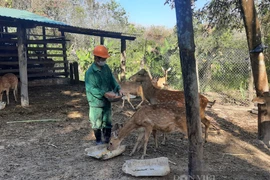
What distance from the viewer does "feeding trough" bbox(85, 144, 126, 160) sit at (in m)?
4.89

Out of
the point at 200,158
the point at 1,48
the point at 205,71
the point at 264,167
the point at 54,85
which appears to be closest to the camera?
the point at 200,158

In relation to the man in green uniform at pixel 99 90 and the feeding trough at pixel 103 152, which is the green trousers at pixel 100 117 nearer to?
the man in green uniform at pixel 99 90

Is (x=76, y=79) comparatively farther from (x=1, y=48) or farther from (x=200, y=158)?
(x=200, y=158)

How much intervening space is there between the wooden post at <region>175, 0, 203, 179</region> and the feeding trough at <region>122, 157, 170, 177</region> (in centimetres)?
57

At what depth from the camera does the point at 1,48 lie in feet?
38.8

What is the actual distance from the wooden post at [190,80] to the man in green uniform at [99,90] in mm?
1976

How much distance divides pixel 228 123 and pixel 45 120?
5048 millimetres

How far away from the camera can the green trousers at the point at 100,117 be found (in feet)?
17.5

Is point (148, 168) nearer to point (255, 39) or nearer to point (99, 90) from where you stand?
point (99, 90)

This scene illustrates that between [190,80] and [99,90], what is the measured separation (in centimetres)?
232

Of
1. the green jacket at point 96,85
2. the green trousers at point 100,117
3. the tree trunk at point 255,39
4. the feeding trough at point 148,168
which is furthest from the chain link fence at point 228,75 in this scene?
the feeding trough at point 148,168

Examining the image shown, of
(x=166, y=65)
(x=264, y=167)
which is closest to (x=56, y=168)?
(x=264, y=167)

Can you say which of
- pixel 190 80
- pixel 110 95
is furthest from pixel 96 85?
pixel 190 80

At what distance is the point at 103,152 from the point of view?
16.3 feet
